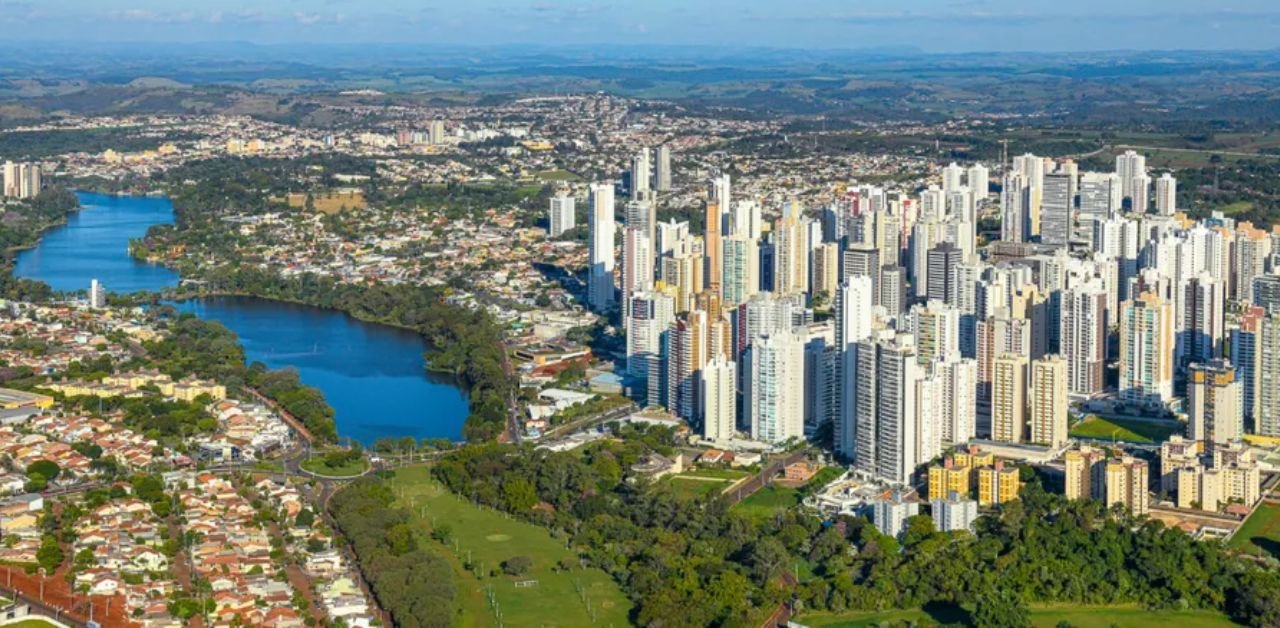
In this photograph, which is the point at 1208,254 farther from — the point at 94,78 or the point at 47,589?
the point at 94,78

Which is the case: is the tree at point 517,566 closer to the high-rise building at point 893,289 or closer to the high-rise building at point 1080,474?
the high-rise building at point 1080,474

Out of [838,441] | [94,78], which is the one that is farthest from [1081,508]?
[94,78]

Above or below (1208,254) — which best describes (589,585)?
below

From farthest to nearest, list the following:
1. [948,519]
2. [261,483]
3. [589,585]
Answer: [261,483], [948,519], [589,585]

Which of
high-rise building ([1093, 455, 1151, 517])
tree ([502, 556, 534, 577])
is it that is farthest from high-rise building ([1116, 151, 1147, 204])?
tree ([502, 556, 534, 577])

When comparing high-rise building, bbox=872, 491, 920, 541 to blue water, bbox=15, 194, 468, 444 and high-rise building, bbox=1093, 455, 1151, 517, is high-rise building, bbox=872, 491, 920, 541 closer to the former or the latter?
high-rise building, bbox=1093, 455, 1151, 517

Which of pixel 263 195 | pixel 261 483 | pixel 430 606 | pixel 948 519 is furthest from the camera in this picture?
pixel 263 195

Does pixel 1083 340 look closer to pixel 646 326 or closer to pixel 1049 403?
pixel 1049 403
